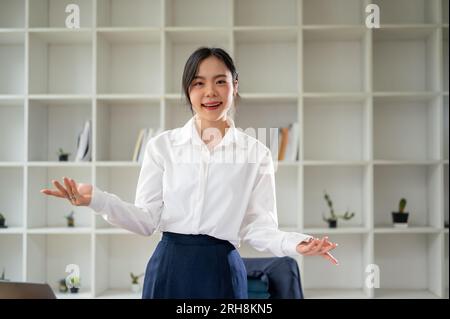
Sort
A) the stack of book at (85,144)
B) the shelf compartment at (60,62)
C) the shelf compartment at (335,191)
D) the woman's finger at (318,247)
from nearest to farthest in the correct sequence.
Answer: the woman's finger at (318,247) → the shelf compartment at (60,62) → the stack of book at (85,144) → the shelf compartment at (335,191)

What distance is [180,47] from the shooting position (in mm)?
1854


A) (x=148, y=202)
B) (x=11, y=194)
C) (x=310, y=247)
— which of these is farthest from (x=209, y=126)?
(x=11, y=194)

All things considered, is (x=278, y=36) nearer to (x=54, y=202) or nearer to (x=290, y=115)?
(x=290, y=115)

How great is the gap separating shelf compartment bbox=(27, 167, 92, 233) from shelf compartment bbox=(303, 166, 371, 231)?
82 cm

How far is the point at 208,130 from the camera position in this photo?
2.70 feet

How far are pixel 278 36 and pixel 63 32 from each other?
738mm

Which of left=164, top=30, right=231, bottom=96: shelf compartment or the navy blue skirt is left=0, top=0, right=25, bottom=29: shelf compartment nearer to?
left=164, top=30, right=231, bottom=96: shelf compartment

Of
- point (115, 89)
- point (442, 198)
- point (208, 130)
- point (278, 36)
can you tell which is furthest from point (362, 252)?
point (208, 130)

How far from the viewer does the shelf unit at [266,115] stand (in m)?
1.74

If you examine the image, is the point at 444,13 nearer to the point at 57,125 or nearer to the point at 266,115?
the point at 266,115

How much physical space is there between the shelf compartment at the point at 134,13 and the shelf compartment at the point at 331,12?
566 mm

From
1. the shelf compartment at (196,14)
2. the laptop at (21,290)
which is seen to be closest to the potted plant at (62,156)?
the shelf compartment at (196,14)

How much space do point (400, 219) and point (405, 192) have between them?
0.13 m

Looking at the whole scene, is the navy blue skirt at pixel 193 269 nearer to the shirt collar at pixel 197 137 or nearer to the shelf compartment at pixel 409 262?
the shirt collar at pixel 197 137
